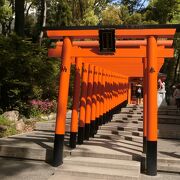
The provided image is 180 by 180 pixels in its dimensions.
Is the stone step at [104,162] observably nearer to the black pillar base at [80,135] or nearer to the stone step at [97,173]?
the stone step at [97,173]

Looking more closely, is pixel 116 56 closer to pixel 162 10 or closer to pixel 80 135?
pixel 80 135

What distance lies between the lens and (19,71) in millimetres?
15625

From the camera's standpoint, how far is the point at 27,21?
123 feet

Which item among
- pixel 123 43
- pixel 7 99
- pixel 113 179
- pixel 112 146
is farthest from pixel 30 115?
pixel 113 179

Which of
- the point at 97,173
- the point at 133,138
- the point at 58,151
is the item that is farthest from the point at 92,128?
the point at 97,173

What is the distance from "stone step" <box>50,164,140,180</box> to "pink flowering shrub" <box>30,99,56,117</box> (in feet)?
25.6

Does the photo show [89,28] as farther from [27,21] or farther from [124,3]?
[124,3]

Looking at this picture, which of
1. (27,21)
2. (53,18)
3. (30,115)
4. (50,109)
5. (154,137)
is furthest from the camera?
(27,21)

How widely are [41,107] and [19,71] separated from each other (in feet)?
6.33

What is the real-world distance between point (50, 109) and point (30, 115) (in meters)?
1.57

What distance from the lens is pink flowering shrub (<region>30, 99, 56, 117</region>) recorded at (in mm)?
15951

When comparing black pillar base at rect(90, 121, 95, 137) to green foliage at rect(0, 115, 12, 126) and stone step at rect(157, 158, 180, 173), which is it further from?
stone step at rect(157, 158, 180, 173)

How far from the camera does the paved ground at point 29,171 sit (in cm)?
792

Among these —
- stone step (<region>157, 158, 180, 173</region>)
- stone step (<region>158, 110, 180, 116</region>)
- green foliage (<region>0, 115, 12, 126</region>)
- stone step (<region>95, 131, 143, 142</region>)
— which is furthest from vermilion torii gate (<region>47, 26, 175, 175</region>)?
stone step (<region>158, 110, 180, 116</region>)
